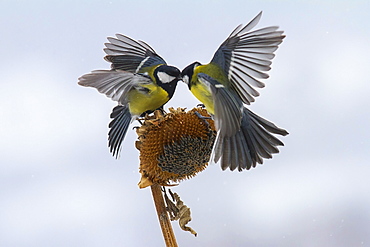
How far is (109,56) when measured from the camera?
45.9 inches

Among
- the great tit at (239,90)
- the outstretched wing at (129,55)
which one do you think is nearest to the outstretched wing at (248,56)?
the great tit at (239,90)

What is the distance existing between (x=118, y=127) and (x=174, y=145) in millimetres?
209

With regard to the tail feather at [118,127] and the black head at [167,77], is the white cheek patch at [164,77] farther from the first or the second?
the tail feather at [118,127]

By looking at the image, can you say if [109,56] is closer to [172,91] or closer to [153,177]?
[172,91]

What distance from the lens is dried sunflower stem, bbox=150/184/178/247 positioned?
1.03m

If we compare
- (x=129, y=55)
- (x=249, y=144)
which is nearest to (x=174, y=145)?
(x=249, y=144)

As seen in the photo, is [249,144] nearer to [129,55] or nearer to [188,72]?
[188,72]

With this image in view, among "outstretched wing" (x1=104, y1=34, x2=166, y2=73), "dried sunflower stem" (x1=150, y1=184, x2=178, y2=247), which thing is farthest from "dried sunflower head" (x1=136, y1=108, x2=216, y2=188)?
"outstretched wing" (x1=104, y1=34, x2=166, y2=73)

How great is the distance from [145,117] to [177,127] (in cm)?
10

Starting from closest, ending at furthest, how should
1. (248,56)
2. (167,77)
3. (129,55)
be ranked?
(248,56) < (167,77) < (129,55)

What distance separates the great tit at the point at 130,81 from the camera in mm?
993

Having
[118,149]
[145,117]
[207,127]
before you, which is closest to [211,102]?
[207,127]

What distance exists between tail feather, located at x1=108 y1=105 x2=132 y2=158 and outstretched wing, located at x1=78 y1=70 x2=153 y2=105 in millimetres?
90

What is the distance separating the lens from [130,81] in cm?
104
